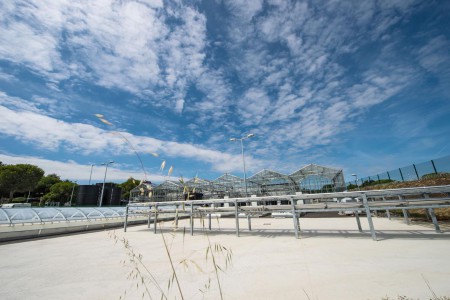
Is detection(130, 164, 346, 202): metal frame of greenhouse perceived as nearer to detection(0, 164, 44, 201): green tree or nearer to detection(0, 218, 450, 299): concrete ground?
detection(0, 218, 450, 299): concrete ground

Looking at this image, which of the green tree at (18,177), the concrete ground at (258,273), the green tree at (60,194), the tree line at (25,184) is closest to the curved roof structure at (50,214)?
the concrete ground at (258,273)

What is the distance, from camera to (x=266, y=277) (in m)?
4.07

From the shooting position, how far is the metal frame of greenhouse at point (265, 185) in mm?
29562

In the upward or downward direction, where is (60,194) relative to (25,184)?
downward

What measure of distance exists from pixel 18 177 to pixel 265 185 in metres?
56.0

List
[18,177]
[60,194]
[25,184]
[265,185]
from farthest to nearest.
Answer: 1. [60,194]
2. [25,184]
3. [18,177]
4. [265,185]

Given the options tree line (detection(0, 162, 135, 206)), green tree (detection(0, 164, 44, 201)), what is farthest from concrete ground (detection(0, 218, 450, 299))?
green tree (detection(0, 164, 44, 201))

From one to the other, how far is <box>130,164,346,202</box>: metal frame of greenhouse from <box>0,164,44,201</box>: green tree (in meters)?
30.8

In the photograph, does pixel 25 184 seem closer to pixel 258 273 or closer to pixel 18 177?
pixel 18 177

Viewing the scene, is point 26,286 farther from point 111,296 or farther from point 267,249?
point 267,249

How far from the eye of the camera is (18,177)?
151ft

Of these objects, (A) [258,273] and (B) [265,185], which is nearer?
(A) [258,273]

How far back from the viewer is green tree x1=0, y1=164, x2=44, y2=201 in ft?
146

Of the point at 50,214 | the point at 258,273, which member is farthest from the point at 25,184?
the point at 258,273
